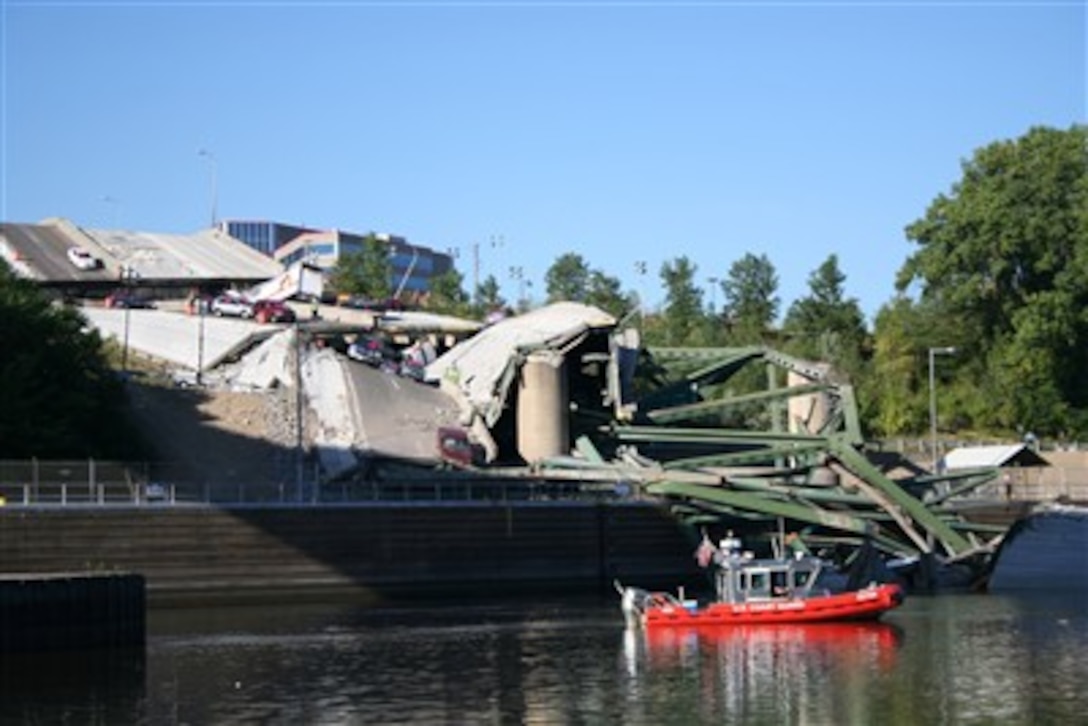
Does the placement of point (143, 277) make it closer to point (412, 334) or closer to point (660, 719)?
point (412, 334)

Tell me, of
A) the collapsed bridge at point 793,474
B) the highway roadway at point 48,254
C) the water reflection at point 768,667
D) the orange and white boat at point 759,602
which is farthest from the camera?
the highway roadway at point 48,254

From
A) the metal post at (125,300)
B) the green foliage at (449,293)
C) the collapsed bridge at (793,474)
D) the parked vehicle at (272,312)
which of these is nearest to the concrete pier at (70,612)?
the collapsed bridge at (793,474)

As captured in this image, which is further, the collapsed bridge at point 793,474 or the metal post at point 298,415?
the collapsed bridge at point 793,474

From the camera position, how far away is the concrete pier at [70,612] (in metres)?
61.3

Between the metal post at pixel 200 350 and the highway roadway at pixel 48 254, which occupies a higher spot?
the highway roadway at pixel 48 254

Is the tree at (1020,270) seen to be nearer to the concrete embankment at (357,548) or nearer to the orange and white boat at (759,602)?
the concrete embankment at (357,548)

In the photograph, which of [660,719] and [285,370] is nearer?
[660,719]

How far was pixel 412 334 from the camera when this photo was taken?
133375 millimetres

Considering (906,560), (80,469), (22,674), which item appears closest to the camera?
(22,674)

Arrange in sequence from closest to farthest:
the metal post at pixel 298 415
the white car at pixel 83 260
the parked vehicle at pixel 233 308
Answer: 1. the metal post at pixel 298 415
2. the parked vehicle at pixel 233 308
3. the white car at pixel 83 260

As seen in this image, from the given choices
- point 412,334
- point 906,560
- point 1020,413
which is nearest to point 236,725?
point 906,560

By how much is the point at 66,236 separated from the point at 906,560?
98.9 m

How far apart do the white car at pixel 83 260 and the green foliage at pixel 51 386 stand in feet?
196

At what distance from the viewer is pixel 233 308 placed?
144m
